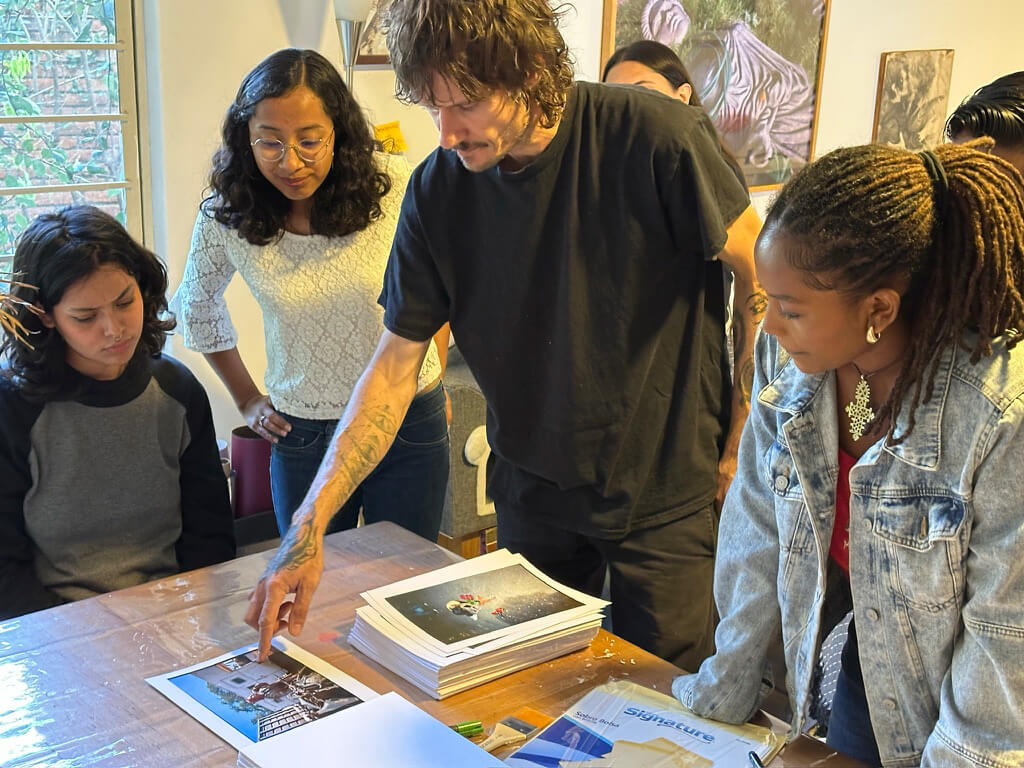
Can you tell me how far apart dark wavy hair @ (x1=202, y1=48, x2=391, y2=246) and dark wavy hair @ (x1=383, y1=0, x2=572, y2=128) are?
0.55 m

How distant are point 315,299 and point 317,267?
59mm

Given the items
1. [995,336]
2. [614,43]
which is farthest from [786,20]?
[995,336]

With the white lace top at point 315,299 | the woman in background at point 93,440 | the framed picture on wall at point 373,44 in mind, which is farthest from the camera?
the framed picture on wall at point 373,44

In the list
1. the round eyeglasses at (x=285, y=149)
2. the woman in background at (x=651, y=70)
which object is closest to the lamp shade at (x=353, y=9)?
the woman in background at (x=651, y=70)

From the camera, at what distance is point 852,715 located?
1215 millimetres

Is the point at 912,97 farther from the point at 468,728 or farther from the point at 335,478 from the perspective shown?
the point at 468,728

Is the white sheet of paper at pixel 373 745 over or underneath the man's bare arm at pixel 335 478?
underneath

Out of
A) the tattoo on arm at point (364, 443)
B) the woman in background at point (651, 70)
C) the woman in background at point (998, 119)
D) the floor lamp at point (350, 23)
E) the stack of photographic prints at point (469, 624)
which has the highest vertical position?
the floor lamp at point (350, 23)

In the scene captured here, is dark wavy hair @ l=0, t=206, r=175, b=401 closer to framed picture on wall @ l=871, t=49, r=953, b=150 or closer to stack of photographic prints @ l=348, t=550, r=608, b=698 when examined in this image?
stack of photographic prints @ l=348, t=550, r=608, b=698

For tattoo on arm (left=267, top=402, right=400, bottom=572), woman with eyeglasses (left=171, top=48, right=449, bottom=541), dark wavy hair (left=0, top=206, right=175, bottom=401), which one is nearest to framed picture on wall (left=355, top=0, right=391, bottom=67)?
woman with eyeglasses (left=171, top=48, right=449, bottom=541)

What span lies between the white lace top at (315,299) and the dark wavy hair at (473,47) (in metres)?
0.59

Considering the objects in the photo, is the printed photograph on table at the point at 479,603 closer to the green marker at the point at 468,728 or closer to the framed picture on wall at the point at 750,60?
the green marker at the point at 468,728

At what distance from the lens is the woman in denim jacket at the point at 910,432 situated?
98 centimetres

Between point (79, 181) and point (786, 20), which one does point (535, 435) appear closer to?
point (79, 181)
